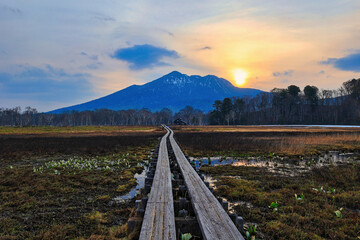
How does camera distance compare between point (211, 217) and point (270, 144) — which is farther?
point (270, 144)

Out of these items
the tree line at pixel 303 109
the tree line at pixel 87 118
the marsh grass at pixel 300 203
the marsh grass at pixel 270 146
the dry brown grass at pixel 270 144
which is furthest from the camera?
the tree line at pixel 87 118

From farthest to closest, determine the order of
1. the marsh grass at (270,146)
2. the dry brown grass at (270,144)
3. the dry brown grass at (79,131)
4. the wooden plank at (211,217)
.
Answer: the dry brown grass at (79,131) < the dry brown grass at (270,144) < the marsh grass at (270,146) < the wooden plank at (211,217)

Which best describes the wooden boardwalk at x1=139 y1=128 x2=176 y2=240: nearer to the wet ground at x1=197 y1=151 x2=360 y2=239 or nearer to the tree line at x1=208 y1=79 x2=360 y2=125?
the wet ground at x1=197 y1=151 x2=360 y2=239

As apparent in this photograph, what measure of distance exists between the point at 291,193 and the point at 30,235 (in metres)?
8.43

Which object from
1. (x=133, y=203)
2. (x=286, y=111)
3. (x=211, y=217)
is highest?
(x=286, y=111)

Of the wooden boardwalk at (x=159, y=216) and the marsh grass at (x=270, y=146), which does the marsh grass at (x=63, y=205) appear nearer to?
the wooden boardwalk at (x=159, y=216)

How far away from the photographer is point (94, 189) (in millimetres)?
8445

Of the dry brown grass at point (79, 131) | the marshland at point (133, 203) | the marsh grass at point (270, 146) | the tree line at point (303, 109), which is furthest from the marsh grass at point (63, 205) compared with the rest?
the tree line at point (303, 109)

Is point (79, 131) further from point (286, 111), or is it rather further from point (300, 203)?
point (286, 111)

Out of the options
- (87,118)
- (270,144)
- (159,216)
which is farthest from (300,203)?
(87,118)

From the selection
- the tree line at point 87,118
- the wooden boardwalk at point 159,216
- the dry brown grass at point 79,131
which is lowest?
the dry brown grass at point 79,131

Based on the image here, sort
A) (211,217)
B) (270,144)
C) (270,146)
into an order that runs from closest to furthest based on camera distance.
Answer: (211,217), (270,146), (270,144)

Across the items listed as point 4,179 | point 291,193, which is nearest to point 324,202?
point 291,193

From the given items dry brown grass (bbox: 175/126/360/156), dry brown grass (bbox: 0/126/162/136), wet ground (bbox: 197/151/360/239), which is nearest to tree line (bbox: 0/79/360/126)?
dry brown grass (bbox: 0/126/162/136)
